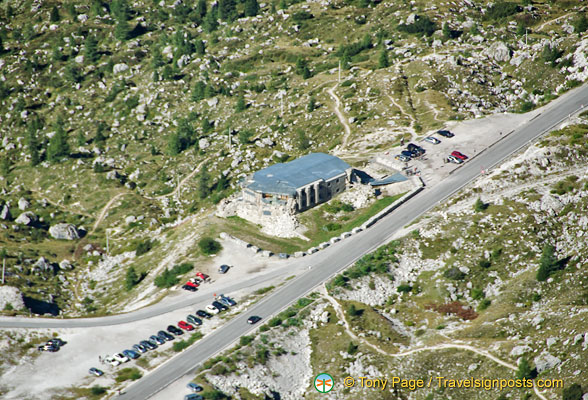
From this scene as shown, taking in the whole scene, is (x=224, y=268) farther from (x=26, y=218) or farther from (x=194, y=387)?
(x=26, y=218)

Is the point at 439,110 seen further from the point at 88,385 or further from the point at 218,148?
the point at 88,385

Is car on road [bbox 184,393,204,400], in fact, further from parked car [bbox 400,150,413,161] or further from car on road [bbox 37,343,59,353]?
parked car [bbox 400,150,413,161]

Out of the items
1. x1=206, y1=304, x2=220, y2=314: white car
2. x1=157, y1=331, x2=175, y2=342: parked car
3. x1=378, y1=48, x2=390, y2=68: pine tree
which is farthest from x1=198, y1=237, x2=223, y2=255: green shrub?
x1=378, y1=48, x2=390, y2=68: pine tree

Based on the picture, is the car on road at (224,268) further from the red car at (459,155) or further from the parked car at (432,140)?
the parked car at (432,140)

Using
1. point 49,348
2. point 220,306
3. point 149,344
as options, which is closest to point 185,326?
point 149,344

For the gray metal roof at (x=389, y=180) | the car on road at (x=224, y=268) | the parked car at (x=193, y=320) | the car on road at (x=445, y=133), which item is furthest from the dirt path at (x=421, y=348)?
the car on road at (x=445, y=133)

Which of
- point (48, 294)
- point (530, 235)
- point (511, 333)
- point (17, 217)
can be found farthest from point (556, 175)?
point (17, 217)
